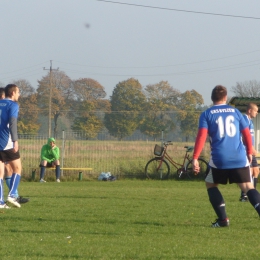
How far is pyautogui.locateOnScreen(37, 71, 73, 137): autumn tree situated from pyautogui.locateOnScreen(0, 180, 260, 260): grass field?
49.6m

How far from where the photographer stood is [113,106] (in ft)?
179

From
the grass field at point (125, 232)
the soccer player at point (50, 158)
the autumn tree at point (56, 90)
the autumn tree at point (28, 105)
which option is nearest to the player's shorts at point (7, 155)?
the grass field at point (125, 232)

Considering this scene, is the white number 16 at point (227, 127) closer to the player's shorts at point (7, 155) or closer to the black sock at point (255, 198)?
the black sock at point (255, 198)

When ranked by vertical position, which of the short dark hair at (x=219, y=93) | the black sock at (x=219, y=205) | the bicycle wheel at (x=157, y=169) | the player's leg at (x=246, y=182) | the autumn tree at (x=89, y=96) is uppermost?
the autumn tree at (x=89, y=96)

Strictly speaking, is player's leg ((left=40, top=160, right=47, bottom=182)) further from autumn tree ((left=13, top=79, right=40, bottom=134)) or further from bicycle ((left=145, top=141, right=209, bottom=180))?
autumn tree ((left=13, top=79, right=40, bottom=134))

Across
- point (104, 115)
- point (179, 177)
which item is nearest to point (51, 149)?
point (179, 177)

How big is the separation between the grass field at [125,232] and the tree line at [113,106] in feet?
47.5

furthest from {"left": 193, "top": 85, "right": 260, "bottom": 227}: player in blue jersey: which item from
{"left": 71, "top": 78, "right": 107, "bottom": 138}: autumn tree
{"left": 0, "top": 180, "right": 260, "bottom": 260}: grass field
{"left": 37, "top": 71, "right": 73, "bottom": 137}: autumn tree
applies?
{"left": 37, "top": 71, "right": 73, "bottom": 137}: autumn tree

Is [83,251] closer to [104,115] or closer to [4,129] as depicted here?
[4,129]

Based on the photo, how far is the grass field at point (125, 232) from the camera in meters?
5.88

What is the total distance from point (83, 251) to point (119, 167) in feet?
57.8

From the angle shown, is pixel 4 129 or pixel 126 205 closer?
pixel 4 129

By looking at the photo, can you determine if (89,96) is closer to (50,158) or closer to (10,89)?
(50,158)

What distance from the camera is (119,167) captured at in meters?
23.6
